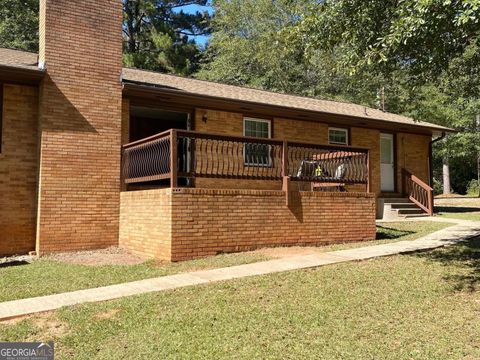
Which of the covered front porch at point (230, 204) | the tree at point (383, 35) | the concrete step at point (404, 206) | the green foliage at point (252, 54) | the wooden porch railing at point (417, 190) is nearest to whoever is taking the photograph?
the tree at point (383, 35)

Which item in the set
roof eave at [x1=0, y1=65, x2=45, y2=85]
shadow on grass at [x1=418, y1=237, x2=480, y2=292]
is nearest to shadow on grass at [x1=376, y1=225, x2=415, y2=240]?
shadow on grass at [x1=418, y1=237, x2=480, y2=292]

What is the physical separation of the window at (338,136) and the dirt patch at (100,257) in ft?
27.8

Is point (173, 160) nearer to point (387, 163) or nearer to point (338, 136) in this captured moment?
point (338, 136)

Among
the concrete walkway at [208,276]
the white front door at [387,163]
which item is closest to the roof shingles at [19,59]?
the concrete walkway at [208,276]

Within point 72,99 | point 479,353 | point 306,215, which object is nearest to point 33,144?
point 72,99

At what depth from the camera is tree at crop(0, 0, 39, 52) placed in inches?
1127

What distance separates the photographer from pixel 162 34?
34719 millimetres

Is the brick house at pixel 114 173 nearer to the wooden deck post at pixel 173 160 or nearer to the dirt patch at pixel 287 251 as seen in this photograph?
the wooden deck post at pixel 173 160

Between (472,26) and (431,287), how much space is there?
3.96 m

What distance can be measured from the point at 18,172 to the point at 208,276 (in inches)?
207

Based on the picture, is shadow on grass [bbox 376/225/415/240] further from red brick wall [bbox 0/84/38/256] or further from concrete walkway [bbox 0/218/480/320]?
red brick wall [bbox 0/84/38/256]

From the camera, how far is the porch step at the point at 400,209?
1608 centimetres

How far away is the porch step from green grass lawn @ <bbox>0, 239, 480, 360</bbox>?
8.97m

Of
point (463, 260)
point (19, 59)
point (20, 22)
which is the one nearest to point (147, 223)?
point (19, 59)
